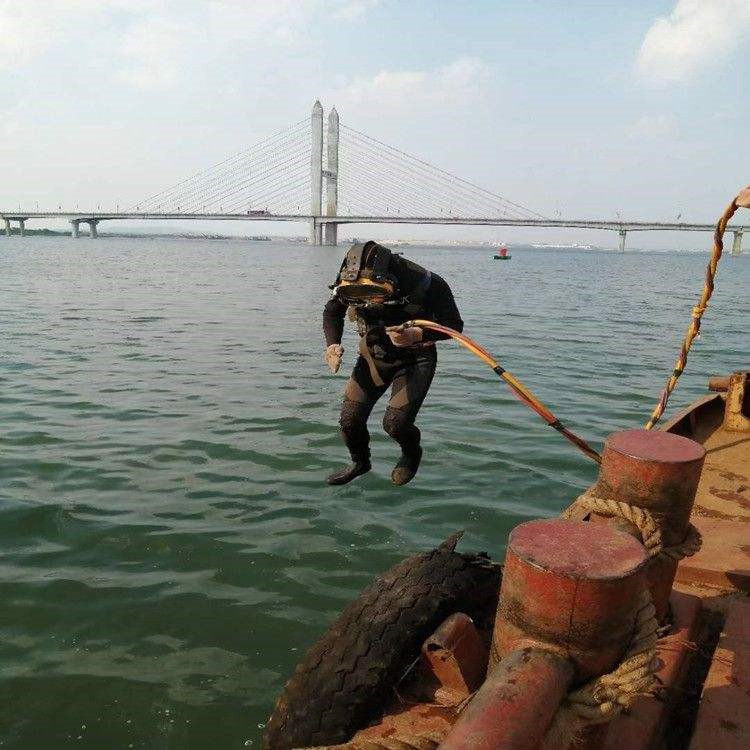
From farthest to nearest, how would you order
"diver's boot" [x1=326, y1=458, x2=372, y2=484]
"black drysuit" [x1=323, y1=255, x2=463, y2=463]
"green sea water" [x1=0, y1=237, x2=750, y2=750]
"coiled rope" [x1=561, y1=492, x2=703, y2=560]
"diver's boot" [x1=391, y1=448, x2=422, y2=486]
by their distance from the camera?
"diver's boot" [x1=326, y1=458, x2=372, y2=484] → "diver's boot" [x1=391, y1=448, x2=422, y2=486] → "black drysuit" [x1=323, y1=255, x2=463, y2=463] → "green sea water" [x1=0, y1=237, x2=750, y2=750] → "coiled rope" [x1=561, y1=492, x2=703, y2=560]

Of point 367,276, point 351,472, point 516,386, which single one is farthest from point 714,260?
point 351,472

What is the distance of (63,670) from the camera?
4.05 meters

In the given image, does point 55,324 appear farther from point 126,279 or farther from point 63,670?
point 126,279

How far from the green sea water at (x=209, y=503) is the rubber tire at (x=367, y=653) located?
890 mm

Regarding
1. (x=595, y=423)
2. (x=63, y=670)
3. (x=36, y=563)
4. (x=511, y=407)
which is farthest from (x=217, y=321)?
(x=63, y=670)

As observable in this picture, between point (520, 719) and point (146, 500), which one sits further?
point (146, 500)

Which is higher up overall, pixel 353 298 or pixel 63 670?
pixel 353 298

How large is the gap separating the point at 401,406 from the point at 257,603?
1901 mm

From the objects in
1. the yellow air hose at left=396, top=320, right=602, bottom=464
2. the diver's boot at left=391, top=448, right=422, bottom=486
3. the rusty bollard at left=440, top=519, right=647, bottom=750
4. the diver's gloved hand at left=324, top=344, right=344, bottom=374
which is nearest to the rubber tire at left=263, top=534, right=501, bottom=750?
the rusty bollard at left=440, top=519, right=647, bottom=750

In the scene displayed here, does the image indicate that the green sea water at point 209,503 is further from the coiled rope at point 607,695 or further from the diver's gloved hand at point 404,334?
the coiled rope at point 607,695

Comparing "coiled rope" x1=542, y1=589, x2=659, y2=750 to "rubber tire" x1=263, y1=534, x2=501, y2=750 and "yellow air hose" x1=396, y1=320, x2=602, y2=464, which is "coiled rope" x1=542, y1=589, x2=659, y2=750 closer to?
"rubber tire" x1=263, y1=534, x2=501, y2=750

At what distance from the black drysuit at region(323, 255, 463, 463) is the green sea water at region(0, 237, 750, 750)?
4.06 feet

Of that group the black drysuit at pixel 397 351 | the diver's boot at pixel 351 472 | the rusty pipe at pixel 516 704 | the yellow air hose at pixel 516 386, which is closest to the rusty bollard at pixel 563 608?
the rusty pipe at pixel 516 704

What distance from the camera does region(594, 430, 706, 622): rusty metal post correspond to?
2842mm
